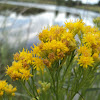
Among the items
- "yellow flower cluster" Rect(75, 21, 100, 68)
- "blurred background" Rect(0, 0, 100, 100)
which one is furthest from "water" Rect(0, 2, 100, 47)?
"yellow flower cluster" Rect(75, 21, 100, 68)

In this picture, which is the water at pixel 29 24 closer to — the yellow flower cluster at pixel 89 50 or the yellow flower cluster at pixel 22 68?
the yellow flower cluster at pixel 22 68

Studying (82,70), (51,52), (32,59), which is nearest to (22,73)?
(32,59)

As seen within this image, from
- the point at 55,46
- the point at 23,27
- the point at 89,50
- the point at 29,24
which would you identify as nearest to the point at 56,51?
the point at 55,46

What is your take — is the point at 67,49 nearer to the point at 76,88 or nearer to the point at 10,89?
the point at 76,88

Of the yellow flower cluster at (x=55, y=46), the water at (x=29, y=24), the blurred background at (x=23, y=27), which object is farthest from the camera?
the water at (x=29, y=24)

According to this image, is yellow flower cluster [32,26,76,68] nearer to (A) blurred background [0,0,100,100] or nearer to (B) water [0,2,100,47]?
(A) blurred background [0,0,100,100]

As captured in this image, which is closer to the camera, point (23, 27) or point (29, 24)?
point (29, 24)

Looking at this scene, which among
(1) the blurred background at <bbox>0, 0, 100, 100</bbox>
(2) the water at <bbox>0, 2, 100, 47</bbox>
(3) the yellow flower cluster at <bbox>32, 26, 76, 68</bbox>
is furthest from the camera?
(2) the water at <bbox>0, 2, 100, 47</bbox>

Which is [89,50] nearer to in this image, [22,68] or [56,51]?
[56,51]

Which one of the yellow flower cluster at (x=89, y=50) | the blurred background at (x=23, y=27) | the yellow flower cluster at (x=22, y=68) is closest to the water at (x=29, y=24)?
the blurred background at (x=23, y=27)

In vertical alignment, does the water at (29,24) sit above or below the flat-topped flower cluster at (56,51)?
above

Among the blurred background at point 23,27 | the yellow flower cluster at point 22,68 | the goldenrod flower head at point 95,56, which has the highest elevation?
→ the blurred background at point 23,27
